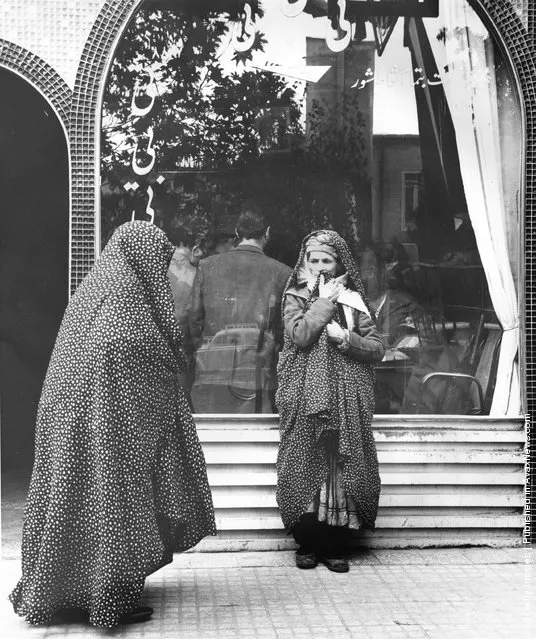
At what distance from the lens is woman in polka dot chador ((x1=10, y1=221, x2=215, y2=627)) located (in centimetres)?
448

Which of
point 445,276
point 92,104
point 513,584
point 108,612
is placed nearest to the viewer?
point 108,612

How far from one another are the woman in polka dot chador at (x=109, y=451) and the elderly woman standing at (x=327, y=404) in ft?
3.51

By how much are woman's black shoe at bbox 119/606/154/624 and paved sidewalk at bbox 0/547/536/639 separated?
4cm

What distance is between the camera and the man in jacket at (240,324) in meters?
6.40

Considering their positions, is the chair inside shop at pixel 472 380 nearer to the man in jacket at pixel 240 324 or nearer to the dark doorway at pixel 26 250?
the man in jacket at pixel 240 324

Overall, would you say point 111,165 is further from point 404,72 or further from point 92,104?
point 404,72

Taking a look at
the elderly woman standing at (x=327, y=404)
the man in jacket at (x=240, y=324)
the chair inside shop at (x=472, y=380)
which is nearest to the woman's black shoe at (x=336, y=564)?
the elderly woman standing at (x=327, y=404)

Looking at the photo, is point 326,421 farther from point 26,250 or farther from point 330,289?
point 26,250

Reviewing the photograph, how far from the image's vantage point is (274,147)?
21.0ft

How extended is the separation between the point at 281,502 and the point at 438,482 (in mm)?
1188

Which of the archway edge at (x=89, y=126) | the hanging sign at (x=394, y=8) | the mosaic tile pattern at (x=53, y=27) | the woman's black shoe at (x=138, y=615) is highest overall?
the hanging sign at (x=394, y=8)

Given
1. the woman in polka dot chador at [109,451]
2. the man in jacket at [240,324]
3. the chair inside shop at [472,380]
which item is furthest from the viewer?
the chair inside shop at [472,380]

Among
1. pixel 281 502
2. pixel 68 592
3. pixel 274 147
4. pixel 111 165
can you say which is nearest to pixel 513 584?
pixel 281 502

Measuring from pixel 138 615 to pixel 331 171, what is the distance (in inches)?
123
